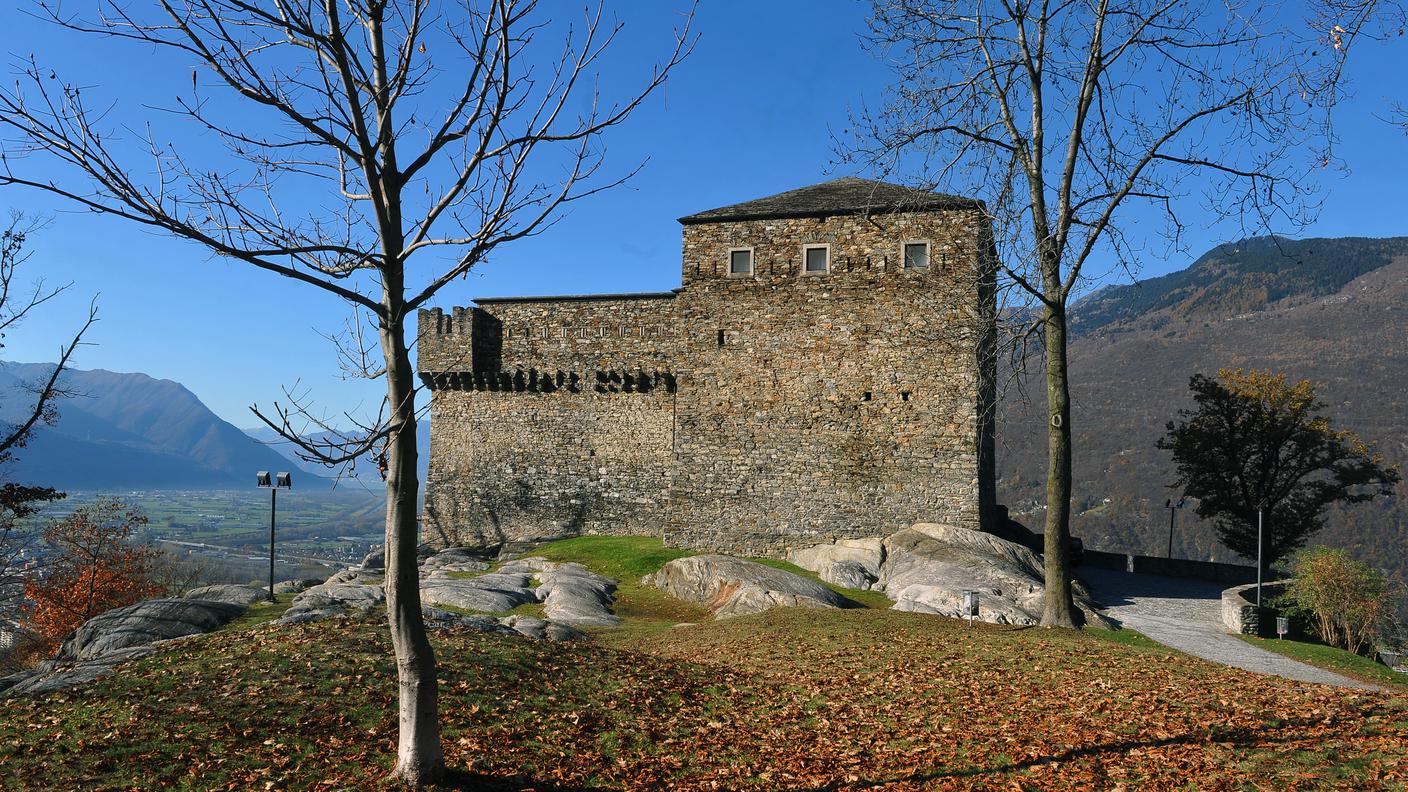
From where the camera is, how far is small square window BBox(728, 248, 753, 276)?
2522 centimetres

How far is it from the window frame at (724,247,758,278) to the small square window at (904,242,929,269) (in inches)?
181

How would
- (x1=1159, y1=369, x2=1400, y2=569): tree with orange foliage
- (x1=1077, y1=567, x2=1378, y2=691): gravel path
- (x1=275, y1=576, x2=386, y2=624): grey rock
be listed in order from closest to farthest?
(x1=1077, y1=567, x2=1378, y2=691): gravel path < (x1=275, y1=576, x2=386, y2=624): grey rock < (x1=1159, y1=369, x2=1400, y2=569): tree with orange foliage

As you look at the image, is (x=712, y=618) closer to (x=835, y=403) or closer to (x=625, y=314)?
(x=835, y=403)

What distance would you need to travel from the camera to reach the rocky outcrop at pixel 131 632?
11328 millimetres

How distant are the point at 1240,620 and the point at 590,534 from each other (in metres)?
20.0

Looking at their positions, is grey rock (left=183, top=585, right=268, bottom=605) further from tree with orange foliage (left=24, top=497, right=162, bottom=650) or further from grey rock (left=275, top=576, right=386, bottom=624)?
tree with orange foliage (left=24, top=497, right=162, bottom=650)

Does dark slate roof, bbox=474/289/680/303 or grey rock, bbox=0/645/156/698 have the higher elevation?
dark slate roof, bbox=474/289/680/303


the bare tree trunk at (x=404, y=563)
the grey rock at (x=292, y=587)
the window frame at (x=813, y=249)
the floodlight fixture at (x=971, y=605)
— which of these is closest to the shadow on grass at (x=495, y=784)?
the bare tree trunk at (x=404, y=563)

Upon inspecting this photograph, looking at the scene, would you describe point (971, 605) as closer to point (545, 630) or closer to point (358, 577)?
point (545, 630)

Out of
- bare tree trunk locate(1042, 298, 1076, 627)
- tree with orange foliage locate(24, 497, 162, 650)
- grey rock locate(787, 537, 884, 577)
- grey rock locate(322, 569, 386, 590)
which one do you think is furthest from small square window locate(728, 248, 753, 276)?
tree with orange foliage locate(24, 497, 162, 650)

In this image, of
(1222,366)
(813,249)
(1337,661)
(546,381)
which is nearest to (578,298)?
(546,381)

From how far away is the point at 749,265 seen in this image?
25.2 metres

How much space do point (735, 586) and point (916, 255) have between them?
11.1 metres

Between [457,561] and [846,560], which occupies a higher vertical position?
[846,560]
